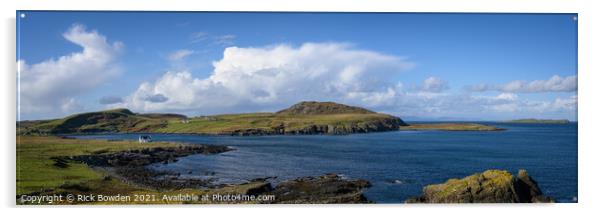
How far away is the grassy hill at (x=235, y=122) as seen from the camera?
1238cm

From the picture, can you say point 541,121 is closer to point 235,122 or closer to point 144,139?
point 235,122

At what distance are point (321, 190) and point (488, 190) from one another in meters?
4.14

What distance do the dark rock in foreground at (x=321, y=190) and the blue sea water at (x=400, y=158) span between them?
0.29m

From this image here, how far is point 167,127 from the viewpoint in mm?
13453

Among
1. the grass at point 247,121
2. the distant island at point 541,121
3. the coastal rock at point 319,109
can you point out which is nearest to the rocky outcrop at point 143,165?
the grass at point 247,121

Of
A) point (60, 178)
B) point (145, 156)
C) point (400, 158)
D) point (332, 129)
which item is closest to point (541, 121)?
point (400, 158)

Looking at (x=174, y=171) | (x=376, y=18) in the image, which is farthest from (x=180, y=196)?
(x=376, y=18)

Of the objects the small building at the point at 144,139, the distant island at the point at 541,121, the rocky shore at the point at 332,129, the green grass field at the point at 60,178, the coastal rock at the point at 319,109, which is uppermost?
the coastal rock at the point at 319,109

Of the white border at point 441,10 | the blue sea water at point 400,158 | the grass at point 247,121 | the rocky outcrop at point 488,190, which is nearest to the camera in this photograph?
the white border at point 441,10

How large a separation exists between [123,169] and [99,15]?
14.1 ft

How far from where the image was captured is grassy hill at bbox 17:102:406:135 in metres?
12.4

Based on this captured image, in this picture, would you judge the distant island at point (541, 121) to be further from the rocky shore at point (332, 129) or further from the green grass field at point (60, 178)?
the green grass field at point (60, 178)
